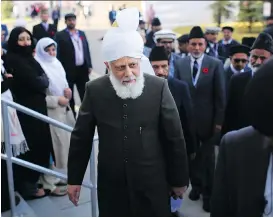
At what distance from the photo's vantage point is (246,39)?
6.10 m

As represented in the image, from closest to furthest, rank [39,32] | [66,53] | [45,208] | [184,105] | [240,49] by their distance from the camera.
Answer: [184,105]
[45,208]
[240,49]
[66,53]
[39,32]

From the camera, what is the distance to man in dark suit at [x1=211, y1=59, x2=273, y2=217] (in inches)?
51.9

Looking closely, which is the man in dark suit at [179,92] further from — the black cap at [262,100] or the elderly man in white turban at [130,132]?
the black cap at [262,100]

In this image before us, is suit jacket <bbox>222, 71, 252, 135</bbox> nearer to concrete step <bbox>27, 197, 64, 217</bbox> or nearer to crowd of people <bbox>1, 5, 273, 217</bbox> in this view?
crowd of people <bbox>1, 5, 273, 217</bbox>

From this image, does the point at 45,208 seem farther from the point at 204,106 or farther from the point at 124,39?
the point at 124,39

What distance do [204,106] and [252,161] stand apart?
2.77 m

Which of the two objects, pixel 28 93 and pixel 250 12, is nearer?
pixel 28 93

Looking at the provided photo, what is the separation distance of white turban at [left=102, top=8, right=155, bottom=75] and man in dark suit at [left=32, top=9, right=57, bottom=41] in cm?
573

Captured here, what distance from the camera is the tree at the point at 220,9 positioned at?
73.3ft

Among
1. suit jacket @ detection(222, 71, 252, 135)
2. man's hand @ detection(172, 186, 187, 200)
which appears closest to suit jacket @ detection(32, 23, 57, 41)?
suit jacket @ detection(222, 71, 252, 135)

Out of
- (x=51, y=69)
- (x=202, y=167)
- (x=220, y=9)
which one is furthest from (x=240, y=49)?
(x=220, y=9)

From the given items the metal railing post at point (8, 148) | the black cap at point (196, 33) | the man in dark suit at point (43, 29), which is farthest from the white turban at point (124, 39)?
the man in dark suit at point (43, 29)

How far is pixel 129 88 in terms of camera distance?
248 centimetres

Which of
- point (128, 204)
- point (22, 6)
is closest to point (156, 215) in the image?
point (128, 204)
